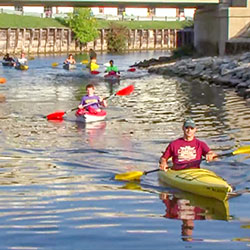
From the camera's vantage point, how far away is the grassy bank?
77412 mm

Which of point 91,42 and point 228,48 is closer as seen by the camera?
point 228,48

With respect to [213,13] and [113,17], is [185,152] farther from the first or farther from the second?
[113,17]

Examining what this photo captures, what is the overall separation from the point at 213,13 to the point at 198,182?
37.5 metres

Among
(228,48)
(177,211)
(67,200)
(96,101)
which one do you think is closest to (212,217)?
(177,211)

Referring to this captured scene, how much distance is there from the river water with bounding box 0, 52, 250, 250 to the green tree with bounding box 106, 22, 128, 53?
5877 cm

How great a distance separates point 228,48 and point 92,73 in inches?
338

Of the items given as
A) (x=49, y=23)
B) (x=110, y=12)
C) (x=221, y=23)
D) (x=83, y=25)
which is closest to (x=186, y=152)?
(x=221, y=23)

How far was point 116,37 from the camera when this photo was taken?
279 ft

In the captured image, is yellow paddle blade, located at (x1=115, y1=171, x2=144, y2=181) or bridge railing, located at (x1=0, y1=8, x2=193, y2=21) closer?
yellow paddle blade, located at (x1=115, y1=171, x2=144, y2=181)

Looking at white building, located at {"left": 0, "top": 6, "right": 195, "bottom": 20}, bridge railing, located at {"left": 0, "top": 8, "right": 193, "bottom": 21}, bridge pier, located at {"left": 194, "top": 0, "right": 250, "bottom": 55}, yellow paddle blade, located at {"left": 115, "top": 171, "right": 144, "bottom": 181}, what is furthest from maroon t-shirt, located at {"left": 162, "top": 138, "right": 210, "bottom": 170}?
white building, located at {"left": 0, "top": 6, "right": 195, "bottom": 20}

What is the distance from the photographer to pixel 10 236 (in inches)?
359

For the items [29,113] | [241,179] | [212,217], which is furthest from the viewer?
[29,113]

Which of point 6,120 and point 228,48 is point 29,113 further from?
point 228,48

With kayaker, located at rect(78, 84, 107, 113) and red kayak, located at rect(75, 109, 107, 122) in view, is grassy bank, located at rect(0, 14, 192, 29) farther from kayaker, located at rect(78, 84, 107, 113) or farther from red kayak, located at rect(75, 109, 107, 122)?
red kayak, located at rect(75, 109, 107, 122)
